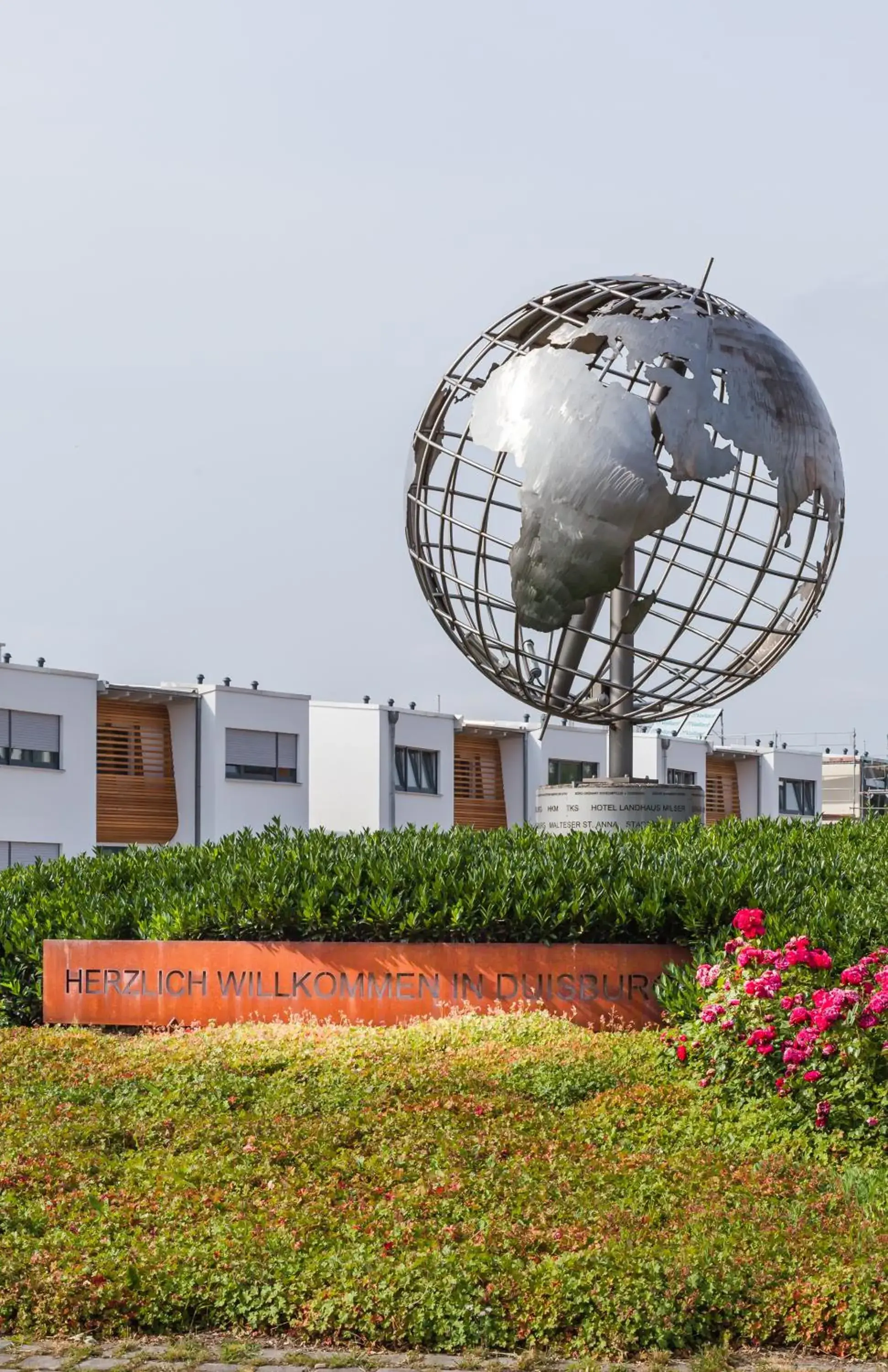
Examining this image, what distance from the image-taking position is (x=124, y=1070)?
35.5 ft

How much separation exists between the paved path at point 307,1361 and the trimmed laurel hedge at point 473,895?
5025 mm

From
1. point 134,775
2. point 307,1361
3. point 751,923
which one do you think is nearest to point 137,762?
point 134,775

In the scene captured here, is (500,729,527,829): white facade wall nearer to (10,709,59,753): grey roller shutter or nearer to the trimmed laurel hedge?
(10,709,59,753): grey roller shutter

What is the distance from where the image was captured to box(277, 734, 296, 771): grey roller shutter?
45.0m

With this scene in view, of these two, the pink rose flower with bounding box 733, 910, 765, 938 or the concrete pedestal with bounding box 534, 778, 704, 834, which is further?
the concrete pedestal with bounding box 534, 778, 704, 834

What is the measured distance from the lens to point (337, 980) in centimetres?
1241

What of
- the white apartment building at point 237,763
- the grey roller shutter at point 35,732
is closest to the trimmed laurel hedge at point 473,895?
the white apartment building at point 237,763

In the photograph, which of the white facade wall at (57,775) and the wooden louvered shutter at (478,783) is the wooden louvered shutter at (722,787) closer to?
the wooden louvered shutter at (478,783)

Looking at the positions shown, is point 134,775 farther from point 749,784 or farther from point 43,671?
point 749,784

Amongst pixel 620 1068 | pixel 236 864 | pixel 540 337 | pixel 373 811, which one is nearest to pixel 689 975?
pixel 620 1068

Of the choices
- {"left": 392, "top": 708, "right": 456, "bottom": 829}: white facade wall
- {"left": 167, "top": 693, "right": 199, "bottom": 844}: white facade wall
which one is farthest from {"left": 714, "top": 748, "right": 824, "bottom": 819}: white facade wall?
{"left": 167, "top": 693, "right": 199, "bottom": 844}: white facade wall

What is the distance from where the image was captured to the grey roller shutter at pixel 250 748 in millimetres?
43719

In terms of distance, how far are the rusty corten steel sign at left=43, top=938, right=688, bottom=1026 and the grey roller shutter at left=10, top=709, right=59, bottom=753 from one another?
2699 centimetres

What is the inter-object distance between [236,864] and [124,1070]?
3.29 m
